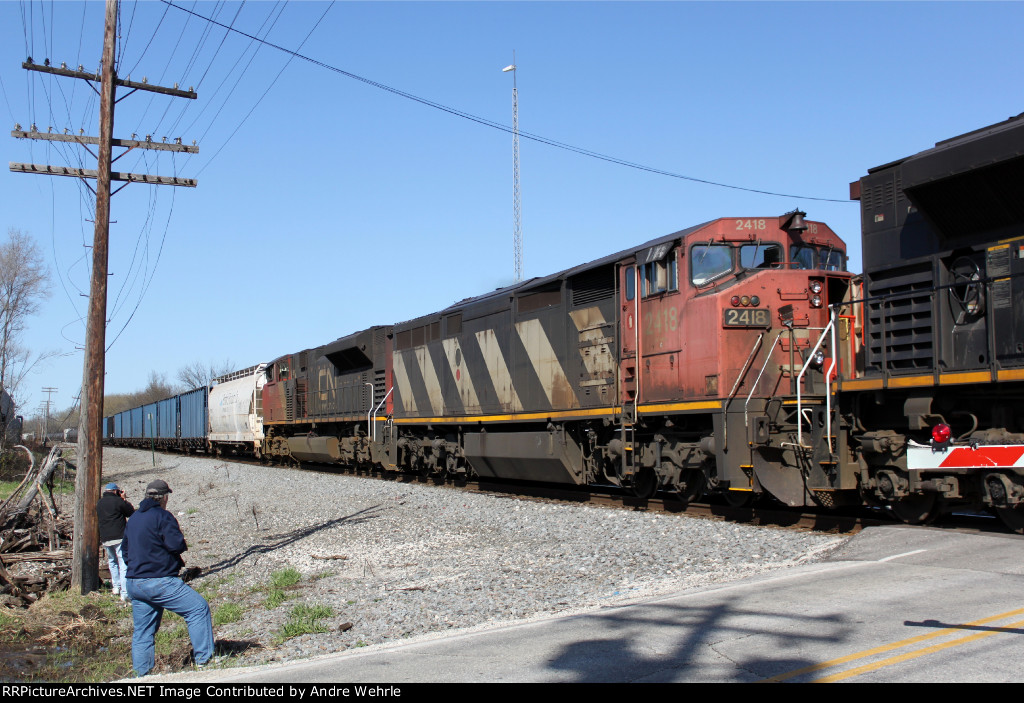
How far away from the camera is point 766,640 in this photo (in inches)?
205

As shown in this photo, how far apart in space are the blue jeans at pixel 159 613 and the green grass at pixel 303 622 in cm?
74

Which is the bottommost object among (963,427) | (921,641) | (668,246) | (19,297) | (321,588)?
(321,588)

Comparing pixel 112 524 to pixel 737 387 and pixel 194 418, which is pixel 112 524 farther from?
pixel 194 418

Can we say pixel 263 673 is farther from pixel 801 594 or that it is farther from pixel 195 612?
pixel 801 594

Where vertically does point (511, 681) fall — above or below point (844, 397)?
below

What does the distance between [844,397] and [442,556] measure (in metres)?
5.14

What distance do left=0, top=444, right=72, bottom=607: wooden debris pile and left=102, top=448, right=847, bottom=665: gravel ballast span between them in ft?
5.76

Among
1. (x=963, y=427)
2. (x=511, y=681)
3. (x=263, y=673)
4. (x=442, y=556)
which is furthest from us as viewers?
(x=442, y=556)

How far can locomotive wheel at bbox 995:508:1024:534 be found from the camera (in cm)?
808

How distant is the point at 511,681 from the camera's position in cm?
470

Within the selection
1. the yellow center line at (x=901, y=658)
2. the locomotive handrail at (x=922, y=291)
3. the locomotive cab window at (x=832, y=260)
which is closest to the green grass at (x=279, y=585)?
the yellow center line at (x=901, y=658)

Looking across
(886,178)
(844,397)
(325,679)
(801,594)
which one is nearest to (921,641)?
(801,594)

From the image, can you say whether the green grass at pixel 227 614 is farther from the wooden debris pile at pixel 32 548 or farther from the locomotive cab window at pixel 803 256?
the locomotive cab window at pixel 803 256

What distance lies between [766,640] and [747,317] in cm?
640
